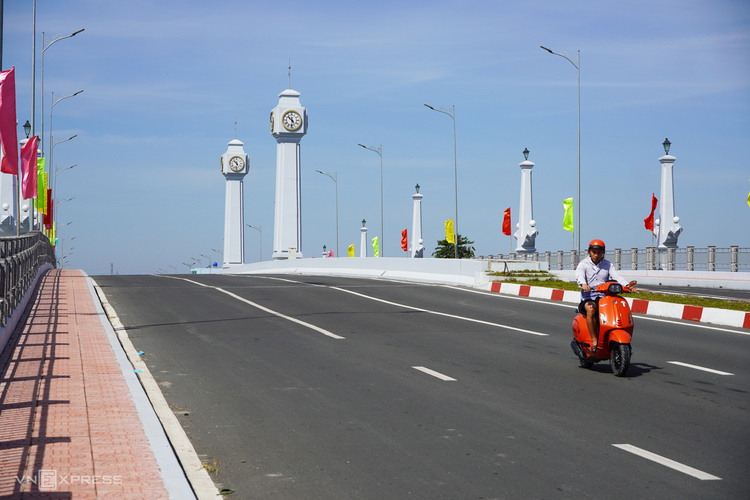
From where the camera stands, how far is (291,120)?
3095 inches

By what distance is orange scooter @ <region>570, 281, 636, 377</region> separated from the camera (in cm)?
1015

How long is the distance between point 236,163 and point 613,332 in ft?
358

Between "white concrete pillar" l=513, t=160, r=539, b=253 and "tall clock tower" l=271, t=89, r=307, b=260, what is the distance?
32249 mm

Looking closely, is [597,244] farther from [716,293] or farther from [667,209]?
[667,209]

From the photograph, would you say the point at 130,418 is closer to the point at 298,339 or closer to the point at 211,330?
the point at 298,339

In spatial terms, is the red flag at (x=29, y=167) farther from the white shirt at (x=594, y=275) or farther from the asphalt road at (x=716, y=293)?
the white shirt at (x=594, y=275)

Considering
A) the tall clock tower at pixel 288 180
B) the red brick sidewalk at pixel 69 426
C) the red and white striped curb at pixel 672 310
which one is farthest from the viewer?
the tall clock tower at pixel 288 180

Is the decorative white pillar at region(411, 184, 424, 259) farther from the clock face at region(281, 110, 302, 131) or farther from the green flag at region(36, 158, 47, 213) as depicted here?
the green flag at region(36, 158, 47, 213)

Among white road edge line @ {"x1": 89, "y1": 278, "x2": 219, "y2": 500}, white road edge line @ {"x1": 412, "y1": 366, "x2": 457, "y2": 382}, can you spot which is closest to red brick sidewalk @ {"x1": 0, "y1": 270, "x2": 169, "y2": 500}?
white road edge line @ {"x1": 89, "y1": 278, "x2": 219, "y2": 500}

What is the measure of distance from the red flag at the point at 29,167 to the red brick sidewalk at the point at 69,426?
18.7m

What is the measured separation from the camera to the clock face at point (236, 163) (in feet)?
380

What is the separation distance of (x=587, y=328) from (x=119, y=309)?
11.6 m

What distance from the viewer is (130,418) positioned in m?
7.36

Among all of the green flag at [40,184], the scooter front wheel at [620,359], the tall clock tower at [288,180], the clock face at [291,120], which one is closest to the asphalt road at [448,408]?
the scooter front wheel at [620,359]
